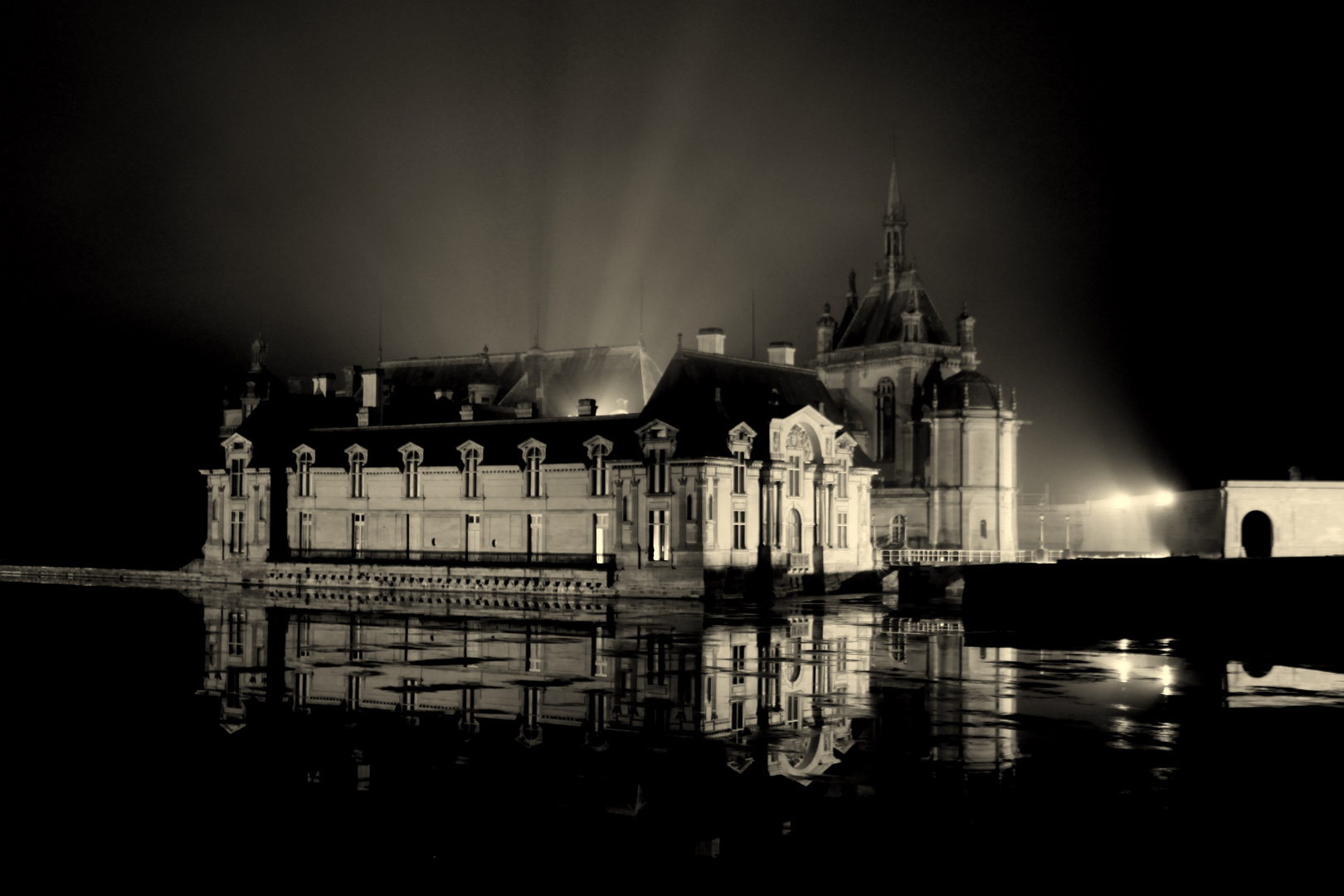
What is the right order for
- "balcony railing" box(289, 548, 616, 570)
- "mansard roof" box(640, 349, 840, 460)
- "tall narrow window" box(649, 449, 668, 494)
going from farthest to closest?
"balcony railing" box(289, 548, 616, 570)
"mansard roof" box(640, 349, 840, 460)
"tall narrow window" box(649, 449, 668, 494)

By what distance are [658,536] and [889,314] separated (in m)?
33.8

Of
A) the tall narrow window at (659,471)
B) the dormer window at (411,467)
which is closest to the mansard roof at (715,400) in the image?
the tall narrow window at (659,471)

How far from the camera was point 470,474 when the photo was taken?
7138cm

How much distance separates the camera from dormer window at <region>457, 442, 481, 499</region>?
233 ft

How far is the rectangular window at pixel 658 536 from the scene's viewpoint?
209 feet

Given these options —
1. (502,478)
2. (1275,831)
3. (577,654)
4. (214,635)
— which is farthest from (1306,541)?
(1275,831)

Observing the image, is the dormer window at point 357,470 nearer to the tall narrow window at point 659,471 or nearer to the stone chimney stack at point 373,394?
the stone chimney stack at point 373,394

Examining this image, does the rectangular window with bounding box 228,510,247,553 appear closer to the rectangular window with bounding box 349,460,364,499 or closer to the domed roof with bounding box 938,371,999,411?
the rectangular window with bounding box 349,460,364,499

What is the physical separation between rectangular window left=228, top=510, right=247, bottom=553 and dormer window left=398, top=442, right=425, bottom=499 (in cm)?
1158

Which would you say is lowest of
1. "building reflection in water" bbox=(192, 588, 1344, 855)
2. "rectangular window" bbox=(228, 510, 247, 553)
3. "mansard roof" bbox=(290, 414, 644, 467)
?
"building reflection in water" bbox=(192, 588, 1344, 855)

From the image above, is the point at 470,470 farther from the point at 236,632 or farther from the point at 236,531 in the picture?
the point at 236,632

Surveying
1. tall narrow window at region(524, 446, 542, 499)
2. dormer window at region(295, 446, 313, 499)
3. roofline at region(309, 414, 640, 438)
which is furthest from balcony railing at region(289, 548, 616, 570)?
roofline at region(309, 414, 640, 438)

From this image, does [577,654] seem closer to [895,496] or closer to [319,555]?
[319,555]

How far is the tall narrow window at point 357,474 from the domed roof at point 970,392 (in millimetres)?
32922
